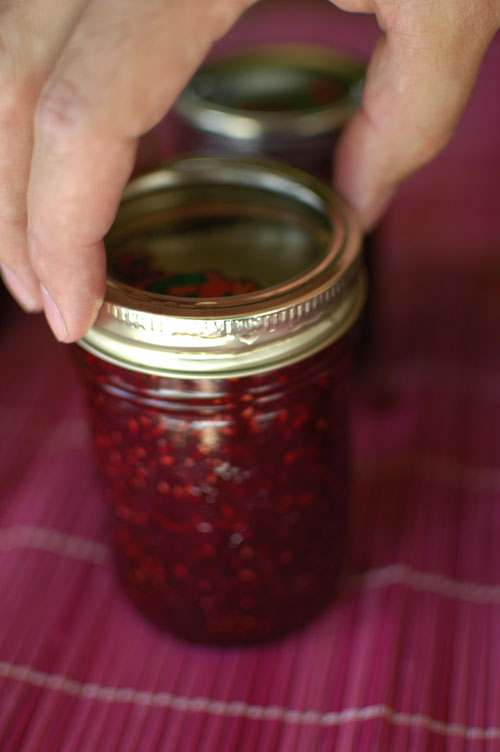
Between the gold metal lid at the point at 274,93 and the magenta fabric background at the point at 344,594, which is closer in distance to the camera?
the magenta fabric background at the point at 344,594

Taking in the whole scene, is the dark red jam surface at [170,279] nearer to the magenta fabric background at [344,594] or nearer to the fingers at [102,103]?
the fingers at [102,103]

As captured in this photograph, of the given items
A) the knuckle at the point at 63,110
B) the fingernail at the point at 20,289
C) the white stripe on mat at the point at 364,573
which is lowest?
the white stripe on mat at the point at 364,573

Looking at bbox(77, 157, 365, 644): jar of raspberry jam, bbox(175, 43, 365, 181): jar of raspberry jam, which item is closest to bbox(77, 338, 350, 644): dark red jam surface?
bbox(77, 157, 365, 644): jar of raspberry jam

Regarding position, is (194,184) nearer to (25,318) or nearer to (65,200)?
(65,200)

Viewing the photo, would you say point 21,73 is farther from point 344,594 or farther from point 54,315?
point 344,594

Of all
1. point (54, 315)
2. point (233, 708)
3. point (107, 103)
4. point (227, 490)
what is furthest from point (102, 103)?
point (233, 708)

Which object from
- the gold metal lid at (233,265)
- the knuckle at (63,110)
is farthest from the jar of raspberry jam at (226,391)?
the knuckle at (63,110)
